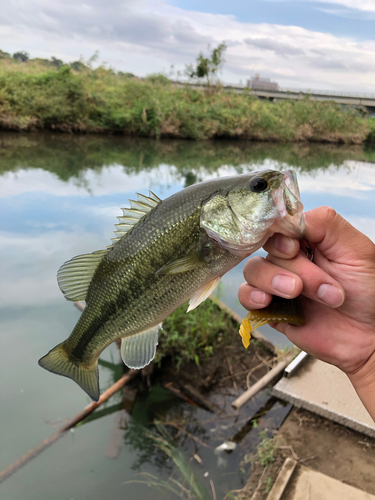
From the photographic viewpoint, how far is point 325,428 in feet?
13.3

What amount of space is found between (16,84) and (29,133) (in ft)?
10.9

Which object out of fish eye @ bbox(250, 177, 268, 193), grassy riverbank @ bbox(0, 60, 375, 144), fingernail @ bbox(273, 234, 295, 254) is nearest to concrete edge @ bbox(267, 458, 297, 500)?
fingernail @ bbox(273, 234, 295, 254)

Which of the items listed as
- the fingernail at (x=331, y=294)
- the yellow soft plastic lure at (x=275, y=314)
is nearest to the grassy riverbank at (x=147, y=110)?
the yellow soft plastic lure at (x=275, y=314)

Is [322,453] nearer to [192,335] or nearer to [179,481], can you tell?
[179,481]

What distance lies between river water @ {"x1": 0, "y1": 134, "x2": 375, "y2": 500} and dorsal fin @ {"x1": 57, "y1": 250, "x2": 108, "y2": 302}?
3446mm

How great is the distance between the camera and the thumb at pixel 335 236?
1696 mm

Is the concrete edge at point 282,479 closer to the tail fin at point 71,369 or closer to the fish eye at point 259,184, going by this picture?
the tail fin at point 71,369

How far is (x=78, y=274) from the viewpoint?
1760 mm

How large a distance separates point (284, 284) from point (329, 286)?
0.21 meters

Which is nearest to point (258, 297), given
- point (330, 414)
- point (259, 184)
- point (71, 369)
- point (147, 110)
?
point (259, 184)

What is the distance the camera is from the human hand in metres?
1.67

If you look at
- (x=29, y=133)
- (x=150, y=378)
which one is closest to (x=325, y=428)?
(x=150, y=378)

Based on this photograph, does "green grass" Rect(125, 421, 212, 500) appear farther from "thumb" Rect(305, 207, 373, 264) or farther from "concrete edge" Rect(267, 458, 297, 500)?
"thumb" Rect(305, 207, 373, 264)

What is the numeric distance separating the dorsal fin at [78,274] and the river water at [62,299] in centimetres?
345
